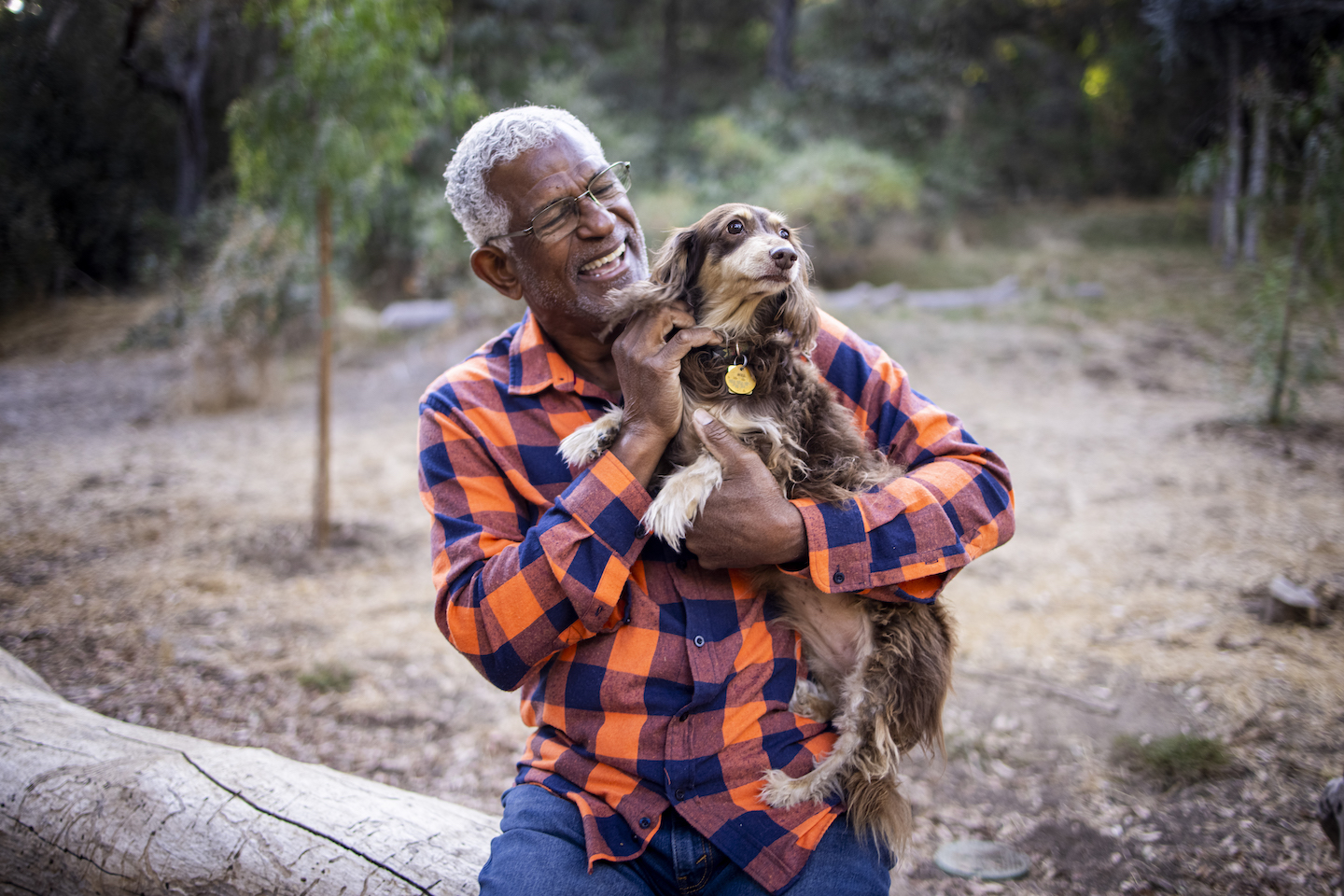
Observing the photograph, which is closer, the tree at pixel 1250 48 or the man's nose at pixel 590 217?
the man's nose at pixel 590 217

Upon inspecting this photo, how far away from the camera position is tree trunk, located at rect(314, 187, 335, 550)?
526 cm

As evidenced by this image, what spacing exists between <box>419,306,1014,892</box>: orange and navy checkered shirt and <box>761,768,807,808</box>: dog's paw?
0.02m

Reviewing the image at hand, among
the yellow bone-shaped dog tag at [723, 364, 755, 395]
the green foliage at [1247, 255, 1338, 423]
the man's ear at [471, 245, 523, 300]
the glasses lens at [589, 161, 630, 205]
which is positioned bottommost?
the green foliage at [1247, 255, 1338, 423]

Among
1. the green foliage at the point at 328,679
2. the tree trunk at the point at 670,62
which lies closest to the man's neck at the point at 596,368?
the green foliage at the point at 328,679

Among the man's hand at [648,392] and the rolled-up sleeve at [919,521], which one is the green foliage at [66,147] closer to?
the man's hand at [648,392]

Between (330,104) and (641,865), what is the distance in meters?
4.71

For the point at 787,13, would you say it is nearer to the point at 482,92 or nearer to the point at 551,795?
the point at 482,92

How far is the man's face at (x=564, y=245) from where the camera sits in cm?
203

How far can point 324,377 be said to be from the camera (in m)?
5.49

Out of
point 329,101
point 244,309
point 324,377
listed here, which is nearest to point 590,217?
point 329,101

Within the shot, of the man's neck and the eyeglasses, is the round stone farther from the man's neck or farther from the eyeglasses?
the eyeglasses

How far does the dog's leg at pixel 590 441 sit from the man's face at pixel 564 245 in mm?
271

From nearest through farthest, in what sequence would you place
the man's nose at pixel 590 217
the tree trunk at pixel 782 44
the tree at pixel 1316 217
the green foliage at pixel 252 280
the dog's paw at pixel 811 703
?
the man's nose at pixel 590 217 → the dog's paw at pixel 811 703 → the tree at pixel 1316 217 → the green foliage at pixel 252 280 → the tree trunk at pixel 782 44

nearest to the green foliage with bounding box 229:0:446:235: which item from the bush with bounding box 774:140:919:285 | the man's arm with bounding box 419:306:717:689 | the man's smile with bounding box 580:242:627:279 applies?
the man's smile with bounding box 580:242:627:279
